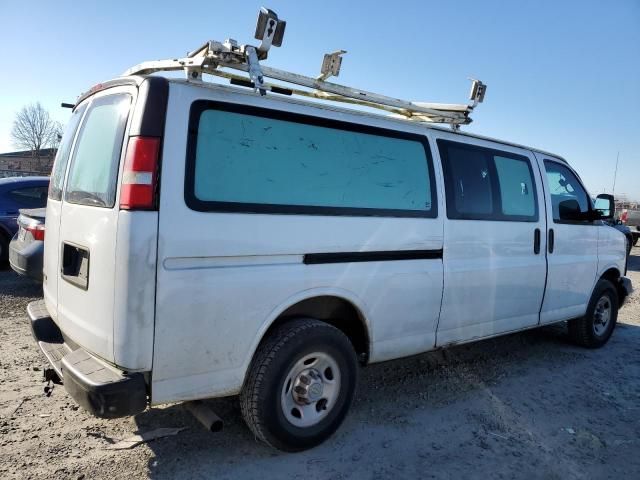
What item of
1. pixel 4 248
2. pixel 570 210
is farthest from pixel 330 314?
pixel 4 248

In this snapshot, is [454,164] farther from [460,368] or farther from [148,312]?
[148,312]

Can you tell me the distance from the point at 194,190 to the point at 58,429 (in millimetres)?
1936

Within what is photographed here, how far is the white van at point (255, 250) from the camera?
2469 mm

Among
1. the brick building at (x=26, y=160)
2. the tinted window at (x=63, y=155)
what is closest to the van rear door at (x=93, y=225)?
the tinted window at (x=63, y=155)

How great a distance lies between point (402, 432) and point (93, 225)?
7.89 feet

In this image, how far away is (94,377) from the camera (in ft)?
8.12

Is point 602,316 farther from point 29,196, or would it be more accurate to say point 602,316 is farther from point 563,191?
point 29,196

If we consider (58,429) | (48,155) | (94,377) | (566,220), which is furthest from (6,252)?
(48,155)

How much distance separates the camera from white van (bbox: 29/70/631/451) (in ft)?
8.10

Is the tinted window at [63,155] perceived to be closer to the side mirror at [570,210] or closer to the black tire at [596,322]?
the side mirror at [570,210]

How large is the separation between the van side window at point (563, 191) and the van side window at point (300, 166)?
194cm

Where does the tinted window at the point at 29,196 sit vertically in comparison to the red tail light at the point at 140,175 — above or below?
below

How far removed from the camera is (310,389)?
3041 mm

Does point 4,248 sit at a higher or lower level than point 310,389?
lower
